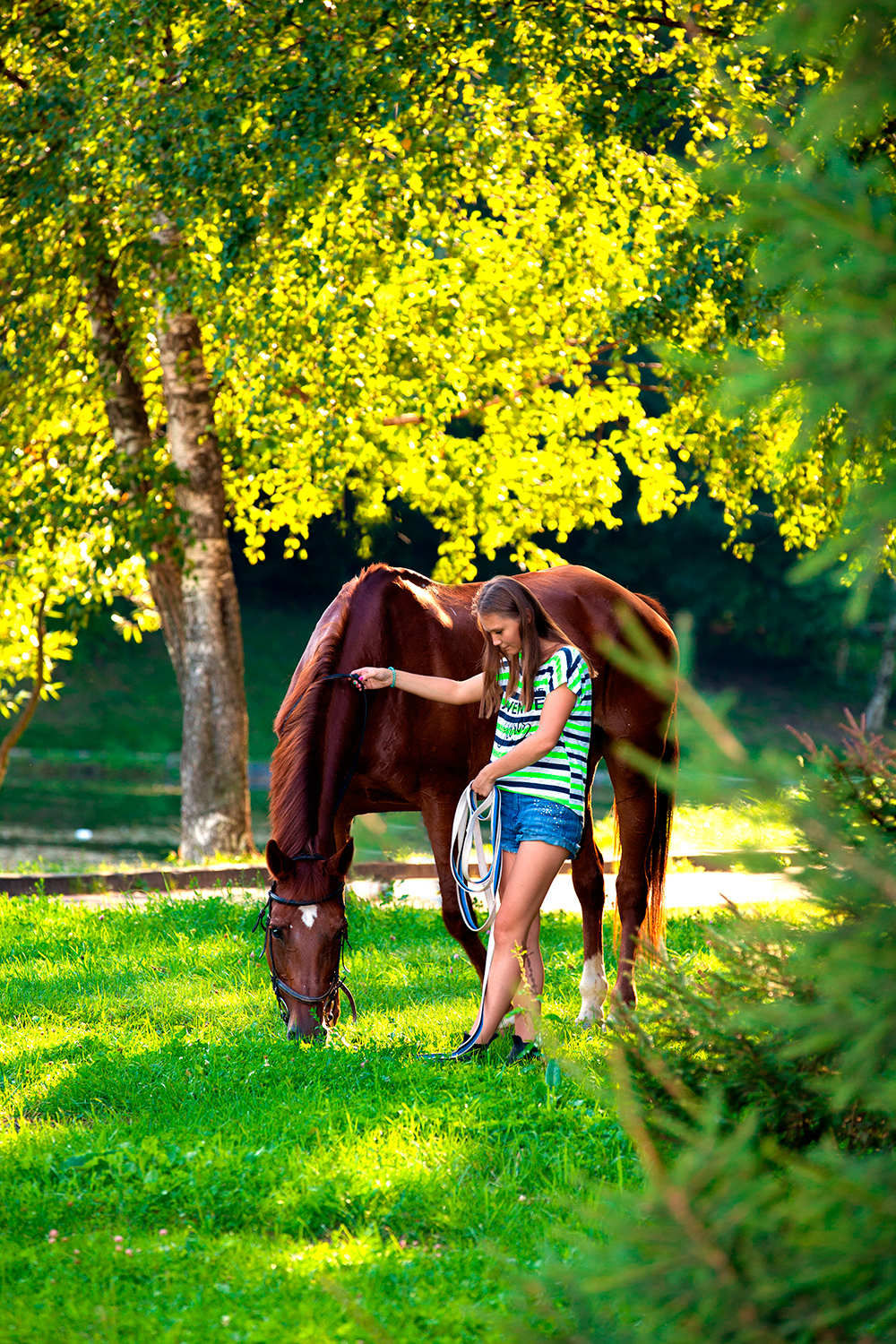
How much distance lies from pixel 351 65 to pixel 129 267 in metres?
2.85

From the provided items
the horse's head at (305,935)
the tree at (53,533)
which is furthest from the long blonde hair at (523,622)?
the tree at (53,533)

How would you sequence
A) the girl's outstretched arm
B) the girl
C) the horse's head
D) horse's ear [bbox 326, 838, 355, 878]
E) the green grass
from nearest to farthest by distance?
→ the green grass < the girl < the horse's head < horse's ear [bbox 326, 838, 355, 878] < the girl's outstretched arm

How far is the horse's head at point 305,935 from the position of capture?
5.00m

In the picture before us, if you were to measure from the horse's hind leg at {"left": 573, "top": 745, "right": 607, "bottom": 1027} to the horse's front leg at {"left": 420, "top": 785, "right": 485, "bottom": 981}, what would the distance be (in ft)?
1.72

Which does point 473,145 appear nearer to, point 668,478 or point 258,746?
point 668,478

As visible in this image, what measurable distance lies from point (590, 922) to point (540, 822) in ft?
4.79

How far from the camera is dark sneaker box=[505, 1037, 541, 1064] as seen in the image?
197 inches

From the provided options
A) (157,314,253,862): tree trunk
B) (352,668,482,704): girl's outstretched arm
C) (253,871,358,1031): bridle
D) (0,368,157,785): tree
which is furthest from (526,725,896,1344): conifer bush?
(157,314,253,862): tree trunk

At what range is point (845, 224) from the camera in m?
1.88

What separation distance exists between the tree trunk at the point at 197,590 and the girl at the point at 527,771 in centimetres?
670

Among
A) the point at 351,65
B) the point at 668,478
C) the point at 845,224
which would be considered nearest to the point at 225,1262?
the point at 845,224

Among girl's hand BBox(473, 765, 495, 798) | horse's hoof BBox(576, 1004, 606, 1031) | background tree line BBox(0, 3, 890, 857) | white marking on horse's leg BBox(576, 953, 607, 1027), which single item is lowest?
horse's hoof BBox(576, 1004, 606, 1031)

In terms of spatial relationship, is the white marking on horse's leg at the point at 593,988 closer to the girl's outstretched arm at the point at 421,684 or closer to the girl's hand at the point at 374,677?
the girl's outstretched arm at the point at 421,684

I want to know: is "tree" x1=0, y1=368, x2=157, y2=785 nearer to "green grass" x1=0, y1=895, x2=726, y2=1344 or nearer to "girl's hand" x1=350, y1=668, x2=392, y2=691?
"green grass" x1=0, y1=895, x2=726, y2=1344
